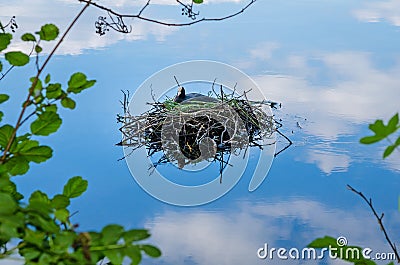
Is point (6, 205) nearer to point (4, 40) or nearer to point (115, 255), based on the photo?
point (115, 255)

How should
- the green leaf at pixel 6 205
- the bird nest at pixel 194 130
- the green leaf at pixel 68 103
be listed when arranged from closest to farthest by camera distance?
the green leaf at pixel 6 205
the green leaf at pixel 68 103
the bird nest at pixel 194 130

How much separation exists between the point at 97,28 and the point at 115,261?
0.67 meters

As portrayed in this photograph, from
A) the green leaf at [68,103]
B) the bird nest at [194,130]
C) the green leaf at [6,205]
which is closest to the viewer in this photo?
the green leaf at [6,205]

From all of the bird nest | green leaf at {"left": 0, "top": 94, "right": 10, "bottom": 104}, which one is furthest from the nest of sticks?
green leaf at {"left": 0, "top": 94, "right": 10, "bottom": 104}

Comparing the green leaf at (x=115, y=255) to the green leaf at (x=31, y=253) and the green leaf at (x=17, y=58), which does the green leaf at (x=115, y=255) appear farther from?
the green leaf at (x=17, y=58)

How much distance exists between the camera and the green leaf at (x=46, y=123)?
444 millimetres

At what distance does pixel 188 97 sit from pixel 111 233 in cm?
185

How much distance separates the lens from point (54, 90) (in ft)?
1.47

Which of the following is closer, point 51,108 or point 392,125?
point 392,125

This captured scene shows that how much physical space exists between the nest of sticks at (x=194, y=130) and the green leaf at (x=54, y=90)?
5.11ft

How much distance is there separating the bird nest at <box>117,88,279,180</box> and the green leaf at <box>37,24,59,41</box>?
1.56 m

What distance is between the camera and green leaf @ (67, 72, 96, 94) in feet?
1.45

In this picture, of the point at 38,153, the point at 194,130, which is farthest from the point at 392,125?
→ the point at 194,130

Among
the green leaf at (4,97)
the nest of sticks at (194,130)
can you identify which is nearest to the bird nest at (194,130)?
the nest of sticks at (194,130)
